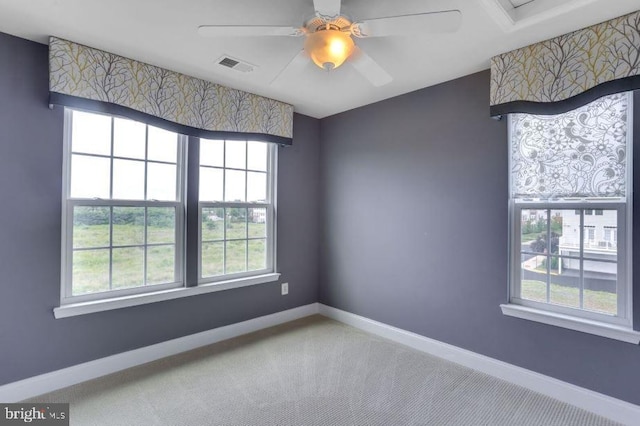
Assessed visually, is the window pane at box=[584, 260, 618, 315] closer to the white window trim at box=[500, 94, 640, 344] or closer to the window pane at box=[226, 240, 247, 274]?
the white window trim at box=[500, 94, 640, 344]

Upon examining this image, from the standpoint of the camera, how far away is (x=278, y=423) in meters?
1.87

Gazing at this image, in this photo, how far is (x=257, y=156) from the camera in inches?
131

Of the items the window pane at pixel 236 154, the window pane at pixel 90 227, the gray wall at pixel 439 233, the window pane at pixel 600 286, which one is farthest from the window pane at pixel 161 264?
the window pane at pixel 600 286

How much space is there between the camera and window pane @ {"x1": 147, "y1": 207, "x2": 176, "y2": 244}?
8.70ft

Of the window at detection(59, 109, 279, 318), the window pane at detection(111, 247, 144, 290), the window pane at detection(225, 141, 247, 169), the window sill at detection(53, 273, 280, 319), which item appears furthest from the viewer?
the window pane at detection(225, 141, 247, 169)

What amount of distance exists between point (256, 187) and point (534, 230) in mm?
2480

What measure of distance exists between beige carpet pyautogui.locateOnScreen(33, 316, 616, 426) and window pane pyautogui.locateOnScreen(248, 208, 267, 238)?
1127 mm

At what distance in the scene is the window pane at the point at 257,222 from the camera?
3301 mm

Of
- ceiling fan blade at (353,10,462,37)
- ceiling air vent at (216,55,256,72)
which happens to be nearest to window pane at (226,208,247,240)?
ceiling air vent at (216,55,256,72)

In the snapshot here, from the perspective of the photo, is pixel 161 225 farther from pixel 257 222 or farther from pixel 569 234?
pixel 569 234

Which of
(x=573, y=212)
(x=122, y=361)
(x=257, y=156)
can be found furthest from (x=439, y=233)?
(x=122, y=361)

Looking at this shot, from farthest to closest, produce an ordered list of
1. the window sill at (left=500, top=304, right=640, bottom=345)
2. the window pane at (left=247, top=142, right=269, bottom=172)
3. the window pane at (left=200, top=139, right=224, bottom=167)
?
the window pane at (left=247, top=142, right=269, bottom=172) → the window pane at (left=200, top=139, right=224, bottom=167) → the window sill at (left=500, top=304, right=640, bottom=345)

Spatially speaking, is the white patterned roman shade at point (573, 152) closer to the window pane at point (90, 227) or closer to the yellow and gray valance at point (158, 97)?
the yellow and gray valance at point (158, 97)

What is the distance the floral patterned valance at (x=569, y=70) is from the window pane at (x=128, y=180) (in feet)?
9.10
